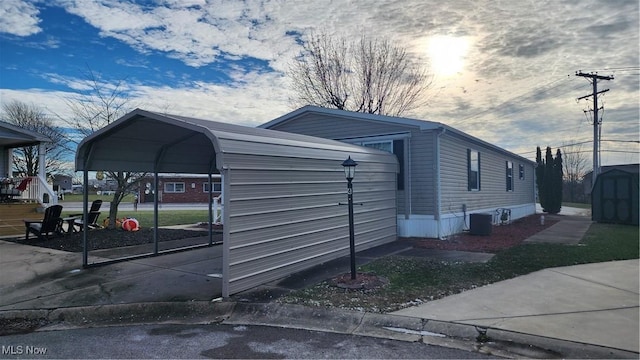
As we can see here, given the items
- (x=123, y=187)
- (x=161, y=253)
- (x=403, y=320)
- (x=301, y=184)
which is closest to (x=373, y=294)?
(x=403, y=320)

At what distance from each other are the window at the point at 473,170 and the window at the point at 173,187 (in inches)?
1148

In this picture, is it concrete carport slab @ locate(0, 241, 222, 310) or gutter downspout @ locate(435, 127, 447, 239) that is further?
gutter downspout @ locate(435, 127, 447, 239)

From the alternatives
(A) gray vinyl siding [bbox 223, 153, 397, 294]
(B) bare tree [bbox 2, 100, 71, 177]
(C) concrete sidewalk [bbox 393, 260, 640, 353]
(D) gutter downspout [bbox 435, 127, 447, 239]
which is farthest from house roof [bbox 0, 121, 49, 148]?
(B) bare tree [bbox 2, 100, 71, 177]

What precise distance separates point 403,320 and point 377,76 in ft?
67.8

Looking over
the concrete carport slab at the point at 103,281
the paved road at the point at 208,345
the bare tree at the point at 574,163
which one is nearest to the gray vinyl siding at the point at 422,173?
the concrete carport slab at the point at 103,281

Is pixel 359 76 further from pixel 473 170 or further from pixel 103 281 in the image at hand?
pixel 103 281

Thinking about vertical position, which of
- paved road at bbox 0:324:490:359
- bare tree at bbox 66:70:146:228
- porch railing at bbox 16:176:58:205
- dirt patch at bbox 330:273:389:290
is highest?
bare tree at bbox 66:70:146:228

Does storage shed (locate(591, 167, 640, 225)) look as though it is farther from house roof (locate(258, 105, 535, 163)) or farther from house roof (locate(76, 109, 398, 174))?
house roof (locate(76, 109, 398, 174))

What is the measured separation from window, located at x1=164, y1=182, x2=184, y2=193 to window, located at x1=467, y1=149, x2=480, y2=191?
29.2m

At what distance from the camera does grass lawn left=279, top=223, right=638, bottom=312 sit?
5.31m

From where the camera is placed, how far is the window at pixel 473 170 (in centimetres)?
1365

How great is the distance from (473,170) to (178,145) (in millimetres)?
10207

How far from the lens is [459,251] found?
9055mm

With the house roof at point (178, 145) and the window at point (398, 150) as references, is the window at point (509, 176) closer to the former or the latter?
the window at point (398, 150)
